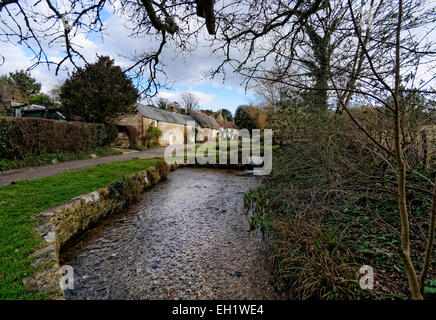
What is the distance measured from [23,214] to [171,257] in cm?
280

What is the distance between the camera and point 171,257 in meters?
3.43

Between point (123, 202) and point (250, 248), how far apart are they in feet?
13.5

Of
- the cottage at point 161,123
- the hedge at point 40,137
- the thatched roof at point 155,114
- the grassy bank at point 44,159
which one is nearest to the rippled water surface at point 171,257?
the grassy bank at point 44,159

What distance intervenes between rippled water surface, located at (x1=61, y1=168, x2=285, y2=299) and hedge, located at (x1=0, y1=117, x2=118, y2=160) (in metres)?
7.28

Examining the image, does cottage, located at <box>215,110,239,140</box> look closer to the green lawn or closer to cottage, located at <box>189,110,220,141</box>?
cottage, located at <box>189,110,220,141</box>

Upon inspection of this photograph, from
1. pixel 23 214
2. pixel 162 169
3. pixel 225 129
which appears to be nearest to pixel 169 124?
pixel 162 169

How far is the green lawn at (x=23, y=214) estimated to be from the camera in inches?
77.8

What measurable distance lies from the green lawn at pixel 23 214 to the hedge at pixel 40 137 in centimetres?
460

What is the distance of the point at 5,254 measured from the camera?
233 centimetres

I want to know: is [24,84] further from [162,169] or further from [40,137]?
[162,169]

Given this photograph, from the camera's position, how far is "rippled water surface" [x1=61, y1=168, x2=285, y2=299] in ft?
8.71

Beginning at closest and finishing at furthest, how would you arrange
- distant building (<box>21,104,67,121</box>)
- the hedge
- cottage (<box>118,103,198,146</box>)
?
the hedge < distant building (<box>21,104,67,121</box>) < cottage (<box>118,103,198,146</box>)

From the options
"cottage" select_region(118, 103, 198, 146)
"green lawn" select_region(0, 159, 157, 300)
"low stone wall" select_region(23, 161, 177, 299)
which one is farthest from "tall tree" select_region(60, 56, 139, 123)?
"low stone wall" select_region(23, 161, 177, 299)

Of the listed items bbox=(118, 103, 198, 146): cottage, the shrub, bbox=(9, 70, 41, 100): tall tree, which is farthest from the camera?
bbox=(9, 70, 41, 100): tall tree
